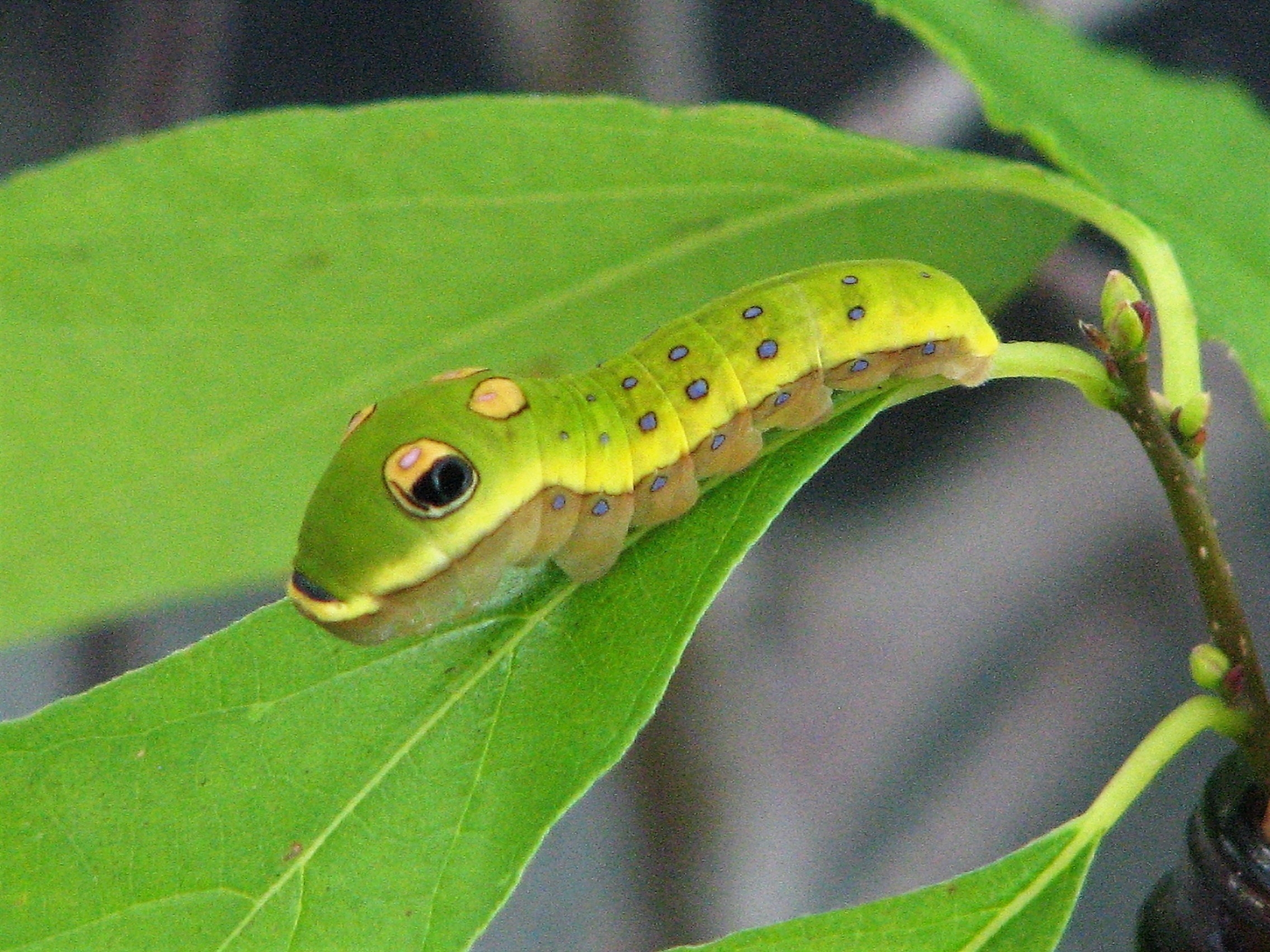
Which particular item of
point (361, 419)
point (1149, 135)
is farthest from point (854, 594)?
point (361, 419)

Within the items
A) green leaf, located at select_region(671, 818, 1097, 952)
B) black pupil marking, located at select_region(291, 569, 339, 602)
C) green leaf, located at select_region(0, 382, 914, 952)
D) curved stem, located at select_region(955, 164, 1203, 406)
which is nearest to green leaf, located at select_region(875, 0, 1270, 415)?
curved stem, located at select_region(955, 164, 1203, 406)

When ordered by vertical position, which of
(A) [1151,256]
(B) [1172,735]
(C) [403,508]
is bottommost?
(B) [1172,735]

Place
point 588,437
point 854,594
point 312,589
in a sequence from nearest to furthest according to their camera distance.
Answer: point 312,589, point 588,437, point 854,594

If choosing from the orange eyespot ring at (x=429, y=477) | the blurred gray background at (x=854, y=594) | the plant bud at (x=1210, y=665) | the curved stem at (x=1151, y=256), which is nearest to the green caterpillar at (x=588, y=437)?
the orange eyespot ring at (x=429, y=477)

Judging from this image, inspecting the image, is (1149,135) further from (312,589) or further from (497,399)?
A: (312,589)

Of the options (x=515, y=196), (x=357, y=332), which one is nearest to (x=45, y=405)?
(x=357, y=332)

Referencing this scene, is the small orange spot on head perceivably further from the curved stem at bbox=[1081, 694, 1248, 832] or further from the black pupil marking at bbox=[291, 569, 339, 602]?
the curved stem at bbox=[1081, 694, 1248, 832]

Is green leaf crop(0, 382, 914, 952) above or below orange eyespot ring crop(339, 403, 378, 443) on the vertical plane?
below
